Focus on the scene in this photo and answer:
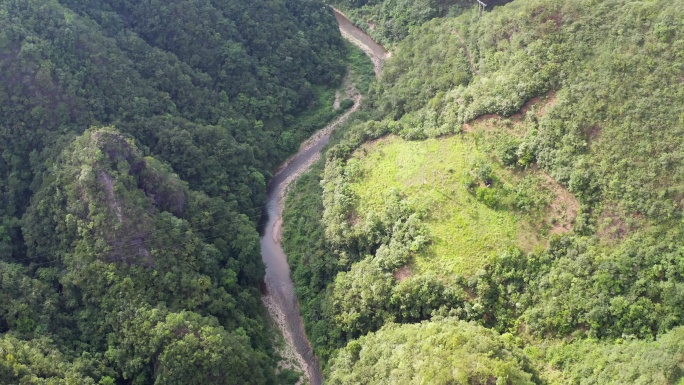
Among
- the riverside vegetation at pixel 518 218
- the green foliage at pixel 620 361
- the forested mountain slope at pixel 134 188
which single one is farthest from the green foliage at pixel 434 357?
the forested mountain slope at pixel 134 188

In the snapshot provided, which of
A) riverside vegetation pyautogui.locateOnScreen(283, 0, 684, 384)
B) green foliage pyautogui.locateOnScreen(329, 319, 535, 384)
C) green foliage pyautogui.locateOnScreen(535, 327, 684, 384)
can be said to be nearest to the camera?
green foliage pyautogui.locateOnScreen(535, 327, 684, 384)

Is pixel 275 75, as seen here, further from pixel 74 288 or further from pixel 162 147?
pixel 74 288

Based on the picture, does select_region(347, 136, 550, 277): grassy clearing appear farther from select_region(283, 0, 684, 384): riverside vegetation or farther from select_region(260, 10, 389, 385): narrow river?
select_region(260, 10, 389, 385): narrow river

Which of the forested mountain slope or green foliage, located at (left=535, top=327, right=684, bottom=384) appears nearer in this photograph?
green foliage, located at (left=535, top=327, right=684, bottom=384)

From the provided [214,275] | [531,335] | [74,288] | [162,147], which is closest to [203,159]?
[162,147]

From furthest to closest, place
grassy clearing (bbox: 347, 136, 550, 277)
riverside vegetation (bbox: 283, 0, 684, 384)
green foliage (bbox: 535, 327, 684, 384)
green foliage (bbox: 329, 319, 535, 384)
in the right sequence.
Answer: grassy clearing (bbox: 347, 136, 550, 277) < riverside vegetation (bbox: 283, 0, 684, 384) < green foliage (bbox: 329, 319, 535, 384) < green foliage (bbox: 535, 327, 684, 384)

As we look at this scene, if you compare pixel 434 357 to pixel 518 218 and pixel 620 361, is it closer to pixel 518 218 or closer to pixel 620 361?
pixel 620 361

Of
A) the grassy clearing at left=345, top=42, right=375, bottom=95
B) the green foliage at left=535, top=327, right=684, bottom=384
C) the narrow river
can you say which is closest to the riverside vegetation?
the green foliage at left=535, top=327, right=684, bottom=384
